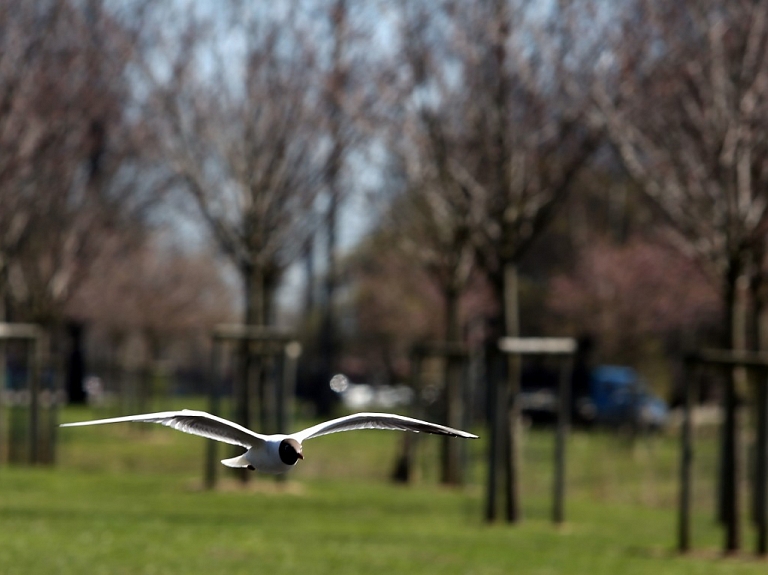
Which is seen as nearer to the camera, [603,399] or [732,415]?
[732,415]

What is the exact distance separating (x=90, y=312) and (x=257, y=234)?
87.6 feet

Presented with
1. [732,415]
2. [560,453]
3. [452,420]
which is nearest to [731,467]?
[732,415]

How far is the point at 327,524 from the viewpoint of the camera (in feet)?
51.6

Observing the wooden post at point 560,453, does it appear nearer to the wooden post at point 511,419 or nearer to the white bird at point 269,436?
the wooden post at point 511,419

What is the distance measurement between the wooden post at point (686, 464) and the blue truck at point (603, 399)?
20930mm

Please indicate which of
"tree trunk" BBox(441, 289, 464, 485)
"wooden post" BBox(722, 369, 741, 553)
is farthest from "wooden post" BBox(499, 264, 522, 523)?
"tree trunk" BBox(441, 289, 464, 485)

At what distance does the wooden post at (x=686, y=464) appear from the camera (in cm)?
1418

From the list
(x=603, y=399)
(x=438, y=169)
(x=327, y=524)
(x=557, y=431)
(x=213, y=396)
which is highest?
(x=438, y=169)

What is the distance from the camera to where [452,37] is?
1730cm

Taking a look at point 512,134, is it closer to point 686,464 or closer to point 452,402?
point 686,464

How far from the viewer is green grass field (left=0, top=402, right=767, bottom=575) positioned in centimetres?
1184

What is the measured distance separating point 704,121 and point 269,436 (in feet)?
41.7

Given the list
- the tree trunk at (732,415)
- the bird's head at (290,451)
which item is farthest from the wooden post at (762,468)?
the bird's head at (290,451)

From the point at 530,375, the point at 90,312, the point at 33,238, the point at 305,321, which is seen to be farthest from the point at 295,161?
the point at 305,321
